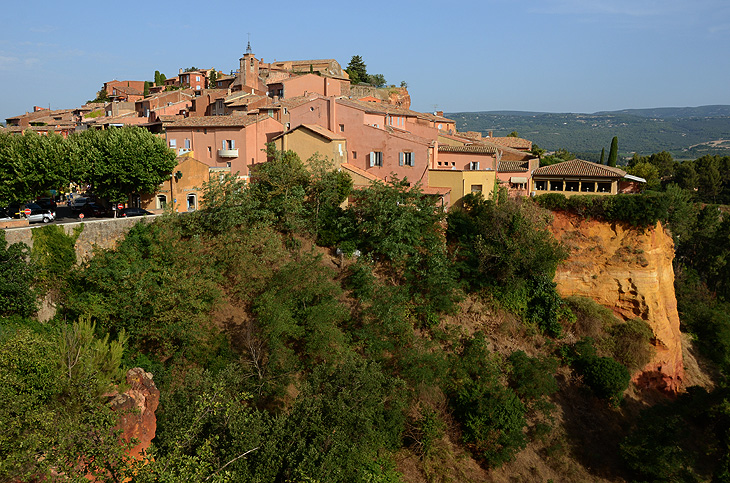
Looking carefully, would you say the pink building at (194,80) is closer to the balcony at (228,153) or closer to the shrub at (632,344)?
the balcony at (228,153)

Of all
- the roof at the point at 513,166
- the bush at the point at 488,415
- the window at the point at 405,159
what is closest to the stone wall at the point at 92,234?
the window at the point at 405,159

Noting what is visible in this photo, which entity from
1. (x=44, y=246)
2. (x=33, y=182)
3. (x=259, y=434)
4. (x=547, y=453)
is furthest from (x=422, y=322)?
(x=33, y=182)

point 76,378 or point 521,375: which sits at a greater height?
point 76,378

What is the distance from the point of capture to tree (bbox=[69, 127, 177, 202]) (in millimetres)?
30812

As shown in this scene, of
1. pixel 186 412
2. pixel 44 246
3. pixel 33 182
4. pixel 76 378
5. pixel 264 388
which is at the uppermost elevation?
pixel 33 182

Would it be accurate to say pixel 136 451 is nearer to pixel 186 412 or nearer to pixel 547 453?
pixel 186 412

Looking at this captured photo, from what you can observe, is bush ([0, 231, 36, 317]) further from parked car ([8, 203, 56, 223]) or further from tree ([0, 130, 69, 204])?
tree ([0, 130, 69, 204])

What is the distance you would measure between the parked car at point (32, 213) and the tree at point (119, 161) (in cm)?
252

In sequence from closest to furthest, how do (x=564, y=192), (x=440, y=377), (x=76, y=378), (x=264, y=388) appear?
(x=76, y=378) → (x=264, y=388) → (x=440, y=377) → (x=564, y=192)

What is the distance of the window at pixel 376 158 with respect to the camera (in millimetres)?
35969

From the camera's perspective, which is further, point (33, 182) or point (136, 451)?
point (33, 182)

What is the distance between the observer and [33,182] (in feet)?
93.2

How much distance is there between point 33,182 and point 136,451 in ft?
59.1

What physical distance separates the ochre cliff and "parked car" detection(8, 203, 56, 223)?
27646 mm
